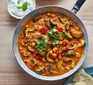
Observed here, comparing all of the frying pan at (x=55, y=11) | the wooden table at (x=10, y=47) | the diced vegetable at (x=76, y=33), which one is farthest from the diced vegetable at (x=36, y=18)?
the diced vegetable at (x=76, y=33)

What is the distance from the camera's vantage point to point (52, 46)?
2635mm

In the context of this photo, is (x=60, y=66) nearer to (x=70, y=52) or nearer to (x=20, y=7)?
(x=70, y=52)

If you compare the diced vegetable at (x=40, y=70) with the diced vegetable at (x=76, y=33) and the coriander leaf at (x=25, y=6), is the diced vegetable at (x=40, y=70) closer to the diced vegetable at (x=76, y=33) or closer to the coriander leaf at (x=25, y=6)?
the diced vegetable at (x=76, y=33)

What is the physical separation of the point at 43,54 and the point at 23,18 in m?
0.30

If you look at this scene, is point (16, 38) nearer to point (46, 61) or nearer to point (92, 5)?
point (46, 61)

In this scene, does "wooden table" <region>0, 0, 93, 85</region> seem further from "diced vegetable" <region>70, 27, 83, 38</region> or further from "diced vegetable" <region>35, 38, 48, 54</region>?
"diced vegetable" <region>35, 38, 48, 54</region>

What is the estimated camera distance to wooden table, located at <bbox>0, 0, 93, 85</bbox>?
2.72 meters

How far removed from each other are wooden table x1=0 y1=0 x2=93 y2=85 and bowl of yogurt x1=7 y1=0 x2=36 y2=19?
0.05 meters

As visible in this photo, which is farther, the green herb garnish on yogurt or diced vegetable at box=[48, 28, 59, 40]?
the green herb garnish on yogurt

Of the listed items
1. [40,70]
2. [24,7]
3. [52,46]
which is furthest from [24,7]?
[40,70]

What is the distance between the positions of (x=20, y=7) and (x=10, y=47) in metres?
0.31

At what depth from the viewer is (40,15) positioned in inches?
106

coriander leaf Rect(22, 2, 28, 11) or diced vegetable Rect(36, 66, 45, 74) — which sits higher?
coriander leaf Rect(22, 2, 28, 11)

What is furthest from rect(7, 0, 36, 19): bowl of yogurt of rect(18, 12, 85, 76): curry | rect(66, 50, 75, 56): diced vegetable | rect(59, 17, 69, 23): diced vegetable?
rect(66, 50, 75, 56): diced vegetable
